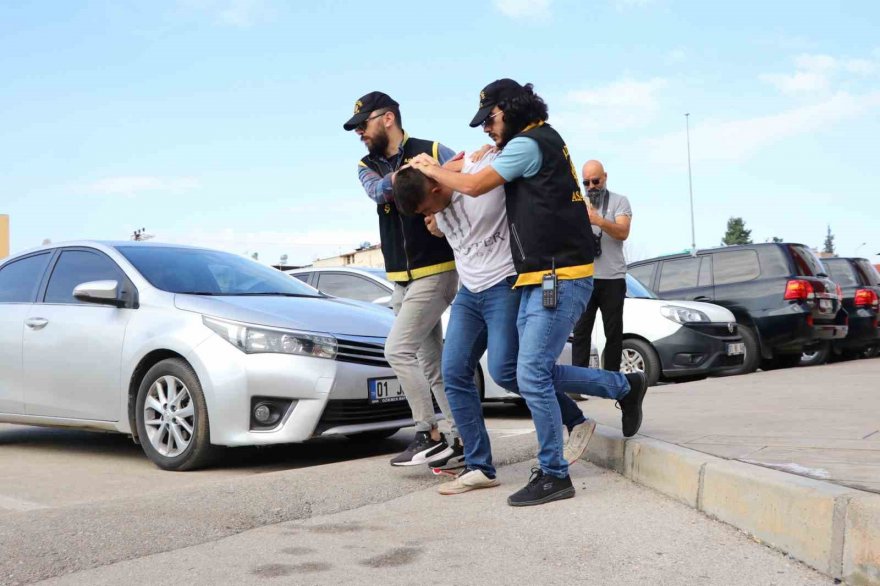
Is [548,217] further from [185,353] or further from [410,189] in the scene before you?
[185,353]

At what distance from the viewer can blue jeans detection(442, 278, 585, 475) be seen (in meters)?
4.59

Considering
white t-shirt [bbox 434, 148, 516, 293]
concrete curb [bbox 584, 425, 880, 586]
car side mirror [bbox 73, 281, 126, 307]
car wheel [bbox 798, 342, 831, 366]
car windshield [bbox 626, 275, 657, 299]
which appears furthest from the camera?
car wheel [bbox 798, 342, 831, 366]

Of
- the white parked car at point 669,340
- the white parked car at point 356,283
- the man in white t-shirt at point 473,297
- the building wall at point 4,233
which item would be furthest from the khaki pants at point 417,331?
the building wall at point 4,233

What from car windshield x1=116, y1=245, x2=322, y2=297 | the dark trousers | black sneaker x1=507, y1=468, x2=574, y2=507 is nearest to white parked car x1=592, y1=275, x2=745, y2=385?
the dark trousers

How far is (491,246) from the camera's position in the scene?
466cm

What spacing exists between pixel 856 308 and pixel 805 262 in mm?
2498

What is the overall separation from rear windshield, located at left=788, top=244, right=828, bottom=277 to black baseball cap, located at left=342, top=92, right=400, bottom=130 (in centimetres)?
821

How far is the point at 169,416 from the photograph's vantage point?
5.83m

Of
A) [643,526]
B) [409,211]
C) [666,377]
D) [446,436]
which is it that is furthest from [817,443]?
[666,377]

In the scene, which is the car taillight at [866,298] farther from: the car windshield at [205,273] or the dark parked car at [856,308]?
the car windshield at [205,273]

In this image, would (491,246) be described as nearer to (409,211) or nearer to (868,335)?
(409,211)

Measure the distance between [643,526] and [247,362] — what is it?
2.57m

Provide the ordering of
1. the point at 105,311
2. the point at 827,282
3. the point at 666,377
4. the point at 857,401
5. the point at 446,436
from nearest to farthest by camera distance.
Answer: the point at 446,436 → the point at 105,311 → the point at 857,401 → the point at 666,377 → the point at 827,282

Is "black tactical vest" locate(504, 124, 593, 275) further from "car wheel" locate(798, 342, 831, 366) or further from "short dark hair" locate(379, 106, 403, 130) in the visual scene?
"car wheel" locate(798, 342, 831, 366)
